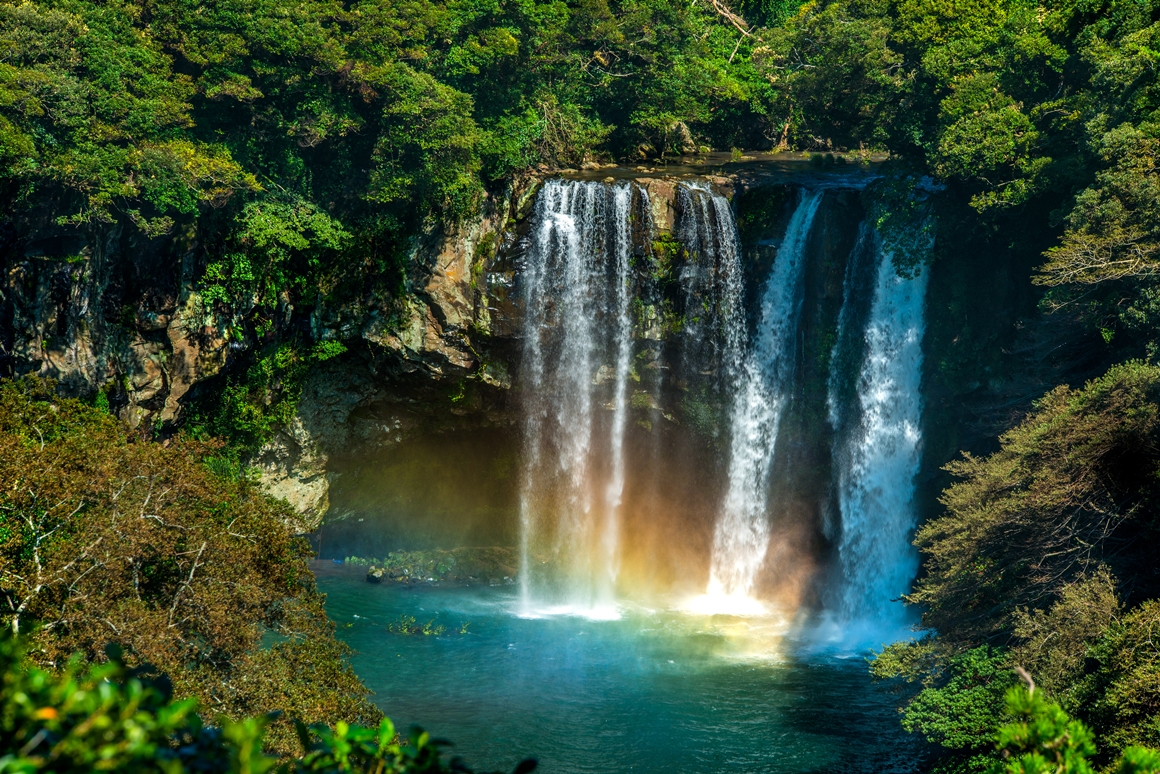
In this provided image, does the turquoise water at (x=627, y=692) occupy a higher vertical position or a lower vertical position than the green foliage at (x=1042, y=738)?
lower

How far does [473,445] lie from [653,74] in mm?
13966

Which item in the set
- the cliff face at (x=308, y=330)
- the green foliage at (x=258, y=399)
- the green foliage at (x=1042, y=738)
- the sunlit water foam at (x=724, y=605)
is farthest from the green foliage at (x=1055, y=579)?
the green foliage at (x=258, y=399)

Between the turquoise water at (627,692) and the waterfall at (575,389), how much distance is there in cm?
260

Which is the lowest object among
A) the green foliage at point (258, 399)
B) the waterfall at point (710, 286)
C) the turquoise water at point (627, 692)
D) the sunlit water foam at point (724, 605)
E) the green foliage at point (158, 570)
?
the turquoise water at point (627, 692)

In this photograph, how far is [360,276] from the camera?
23812mm

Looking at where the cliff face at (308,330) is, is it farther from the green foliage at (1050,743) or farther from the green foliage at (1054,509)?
the green foliage at (1050,743)

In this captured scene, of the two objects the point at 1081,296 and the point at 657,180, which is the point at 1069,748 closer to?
the point at 1081,296

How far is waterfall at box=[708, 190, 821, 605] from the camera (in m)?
24.8

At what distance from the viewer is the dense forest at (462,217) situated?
13125 mm

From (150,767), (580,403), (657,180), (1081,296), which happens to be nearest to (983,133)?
(1081,296)

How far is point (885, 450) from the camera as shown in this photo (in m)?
24.3

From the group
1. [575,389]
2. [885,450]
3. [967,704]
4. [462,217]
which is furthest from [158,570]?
[885,450]

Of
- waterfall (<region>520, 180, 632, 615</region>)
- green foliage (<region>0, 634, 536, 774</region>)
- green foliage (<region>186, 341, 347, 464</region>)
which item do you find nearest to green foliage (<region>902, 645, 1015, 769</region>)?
waterfall (<region>520, 180, 632, 615</region>)

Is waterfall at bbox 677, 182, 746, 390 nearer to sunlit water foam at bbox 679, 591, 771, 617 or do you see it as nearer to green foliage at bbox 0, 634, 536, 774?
sunlit water foam at bbox 679, 591, 771, 617
